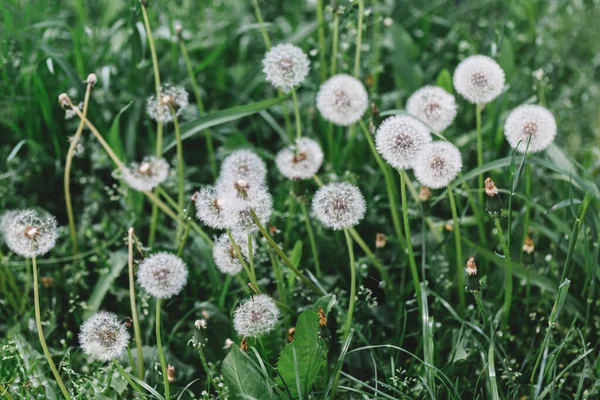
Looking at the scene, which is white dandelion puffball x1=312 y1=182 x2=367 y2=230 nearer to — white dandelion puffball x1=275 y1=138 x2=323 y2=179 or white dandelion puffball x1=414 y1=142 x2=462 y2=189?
white dandelion puffball x1=414 y1=142 x2=462 y2=189

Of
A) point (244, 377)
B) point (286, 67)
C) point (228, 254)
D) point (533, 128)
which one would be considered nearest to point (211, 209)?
point (228, 254)

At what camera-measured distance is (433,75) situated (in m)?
3.10

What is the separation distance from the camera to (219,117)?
2145 mm

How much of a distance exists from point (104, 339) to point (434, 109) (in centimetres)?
115

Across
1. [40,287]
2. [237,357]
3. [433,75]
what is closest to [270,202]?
[237,357]

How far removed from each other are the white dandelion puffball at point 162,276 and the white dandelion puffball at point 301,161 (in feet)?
1.57

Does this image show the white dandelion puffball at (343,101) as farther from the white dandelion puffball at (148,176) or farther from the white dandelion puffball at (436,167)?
the white dandelion puffball at (148,176)

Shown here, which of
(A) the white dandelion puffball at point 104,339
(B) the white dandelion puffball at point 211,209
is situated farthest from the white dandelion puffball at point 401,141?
(A) the white dandelion puffball at point 104,339

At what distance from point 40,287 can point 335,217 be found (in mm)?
1200

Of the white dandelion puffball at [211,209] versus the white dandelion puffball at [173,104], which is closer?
the white dandelion puffball at [211,209]

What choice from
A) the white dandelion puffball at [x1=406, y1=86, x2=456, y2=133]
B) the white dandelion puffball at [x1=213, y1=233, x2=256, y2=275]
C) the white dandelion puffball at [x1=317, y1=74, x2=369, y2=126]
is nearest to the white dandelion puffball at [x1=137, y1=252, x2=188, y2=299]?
the white dandelion puffball at [x1=213, y1=233, x2=256, y2=275]

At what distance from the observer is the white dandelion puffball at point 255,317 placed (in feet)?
5.37

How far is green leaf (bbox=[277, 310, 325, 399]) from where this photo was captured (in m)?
1.57

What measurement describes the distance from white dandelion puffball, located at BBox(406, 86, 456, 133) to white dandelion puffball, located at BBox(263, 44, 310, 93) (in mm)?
361
